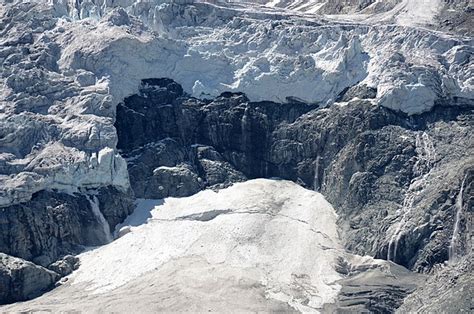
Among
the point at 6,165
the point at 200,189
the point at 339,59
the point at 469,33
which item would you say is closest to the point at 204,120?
the point at 200,189

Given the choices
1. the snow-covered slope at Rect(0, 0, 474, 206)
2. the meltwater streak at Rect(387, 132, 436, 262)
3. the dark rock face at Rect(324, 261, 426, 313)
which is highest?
the snow-covered slope at Rect(0, 0, 474, 206)

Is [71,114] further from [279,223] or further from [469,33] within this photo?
[469,33]

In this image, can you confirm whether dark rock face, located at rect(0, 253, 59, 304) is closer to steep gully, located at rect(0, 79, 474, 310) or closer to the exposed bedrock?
steep gully, located at rect(0, 79, 474, 310)

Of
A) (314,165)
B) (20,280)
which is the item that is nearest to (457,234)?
(314,165)

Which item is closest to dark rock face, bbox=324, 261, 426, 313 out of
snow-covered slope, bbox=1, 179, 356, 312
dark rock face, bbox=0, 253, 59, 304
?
snow-covered slope, bbox=1, 179, 356, 312

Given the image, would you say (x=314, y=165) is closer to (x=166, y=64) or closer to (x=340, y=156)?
(x=340, y=156)

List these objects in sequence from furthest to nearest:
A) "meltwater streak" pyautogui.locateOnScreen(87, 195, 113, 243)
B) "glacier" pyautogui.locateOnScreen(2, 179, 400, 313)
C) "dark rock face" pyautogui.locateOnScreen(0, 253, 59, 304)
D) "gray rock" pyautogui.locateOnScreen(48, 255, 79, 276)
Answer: "meltwater streak" pyautogui.locateOnScreen(87, 195, 113, 243), "gray rock" pyautogui.locateOnScreen(48, 255, 79, 276), "dark rock face" pyautogui.locateOnScreen(0, 253, 59, 304), "glacier" pyautogui.locateOnScreen(2, 179, 400, 313)
